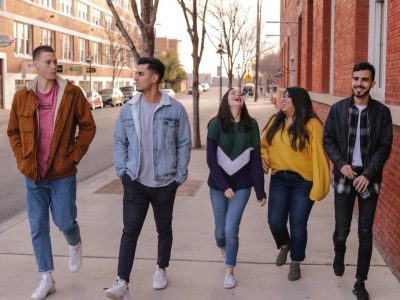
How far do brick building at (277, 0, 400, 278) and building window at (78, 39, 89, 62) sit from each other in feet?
155

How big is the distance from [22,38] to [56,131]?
43562 mm

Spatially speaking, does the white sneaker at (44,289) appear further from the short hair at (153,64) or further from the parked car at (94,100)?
the parked car at (94,100)

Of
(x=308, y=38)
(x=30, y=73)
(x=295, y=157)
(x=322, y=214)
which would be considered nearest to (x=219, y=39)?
(x=30, y=73)

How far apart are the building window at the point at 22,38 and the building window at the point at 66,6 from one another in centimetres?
874

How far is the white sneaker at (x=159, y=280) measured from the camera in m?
5.27

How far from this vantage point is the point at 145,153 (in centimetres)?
497

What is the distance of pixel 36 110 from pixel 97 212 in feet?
12.2

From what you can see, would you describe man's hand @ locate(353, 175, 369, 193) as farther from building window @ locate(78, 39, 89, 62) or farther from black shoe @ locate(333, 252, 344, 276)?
building window @ locate(78, 39, 89, 62)

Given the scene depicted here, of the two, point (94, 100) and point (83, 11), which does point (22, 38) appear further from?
point (83, 11)

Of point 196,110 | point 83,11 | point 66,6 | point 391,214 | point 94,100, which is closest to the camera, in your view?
point 391,214

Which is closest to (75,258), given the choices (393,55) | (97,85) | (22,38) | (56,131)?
(56,131)

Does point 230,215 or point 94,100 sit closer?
point 230,215

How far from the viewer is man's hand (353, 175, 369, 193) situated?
4.86 metres

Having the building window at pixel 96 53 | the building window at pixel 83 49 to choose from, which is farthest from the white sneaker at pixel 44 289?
the building window at pixel 96 53
